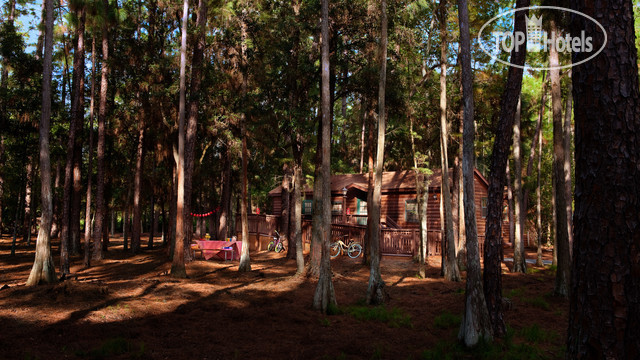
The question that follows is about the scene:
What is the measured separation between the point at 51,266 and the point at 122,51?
1318 cm

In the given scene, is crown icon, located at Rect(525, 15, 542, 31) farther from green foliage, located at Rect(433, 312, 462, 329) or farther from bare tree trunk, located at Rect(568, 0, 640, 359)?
bare tree trunk, located at Rect(568, 0, 640, 359)

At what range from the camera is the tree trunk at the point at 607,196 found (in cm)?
291

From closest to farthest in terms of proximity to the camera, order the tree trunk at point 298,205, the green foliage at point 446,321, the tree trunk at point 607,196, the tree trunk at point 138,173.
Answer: the tree trunk at point 607,196, the green foliage at point 446,321, the tree trunk at point 298,205, the tree trunk at point 138,173

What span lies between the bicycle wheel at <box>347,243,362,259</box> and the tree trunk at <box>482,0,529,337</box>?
1341cm

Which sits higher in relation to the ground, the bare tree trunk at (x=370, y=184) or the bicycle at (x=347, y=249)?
the bare tree trunk at (x=370, y=184)

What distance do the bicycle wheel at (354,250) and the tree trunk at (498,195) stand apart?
13.4 m

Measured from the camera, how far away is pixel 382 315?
32.6 ft

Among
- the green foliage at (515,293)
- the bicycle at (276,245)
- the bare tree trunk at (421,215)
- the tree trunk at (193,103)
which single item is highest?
the tree trunk at (193,103)

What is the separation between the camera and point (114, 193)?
1072 inches

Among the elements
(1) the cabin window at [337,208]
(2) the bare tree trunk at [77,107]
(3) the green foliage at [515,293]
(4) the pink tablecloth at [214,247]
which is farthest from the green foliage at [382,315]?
(1) the cabin window at [337,208]

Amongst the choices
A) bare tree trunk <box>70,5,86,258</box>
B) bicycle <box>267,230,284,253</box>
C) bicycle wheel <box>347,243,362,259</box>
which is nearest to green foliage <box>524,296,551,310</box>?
bicycle wheel <box>347,243,362,259</box>

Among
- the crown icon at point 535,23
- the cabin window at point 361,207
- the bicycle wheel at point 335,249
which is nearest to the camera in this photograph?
the crown icon at point 535,23

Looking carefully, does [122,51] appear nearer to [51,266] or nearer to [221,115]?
[221,115]

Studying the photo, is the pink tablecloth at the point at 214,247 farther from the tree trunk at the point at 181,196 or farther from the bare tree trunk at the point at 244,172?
the tree trunk at the point at 181,196
